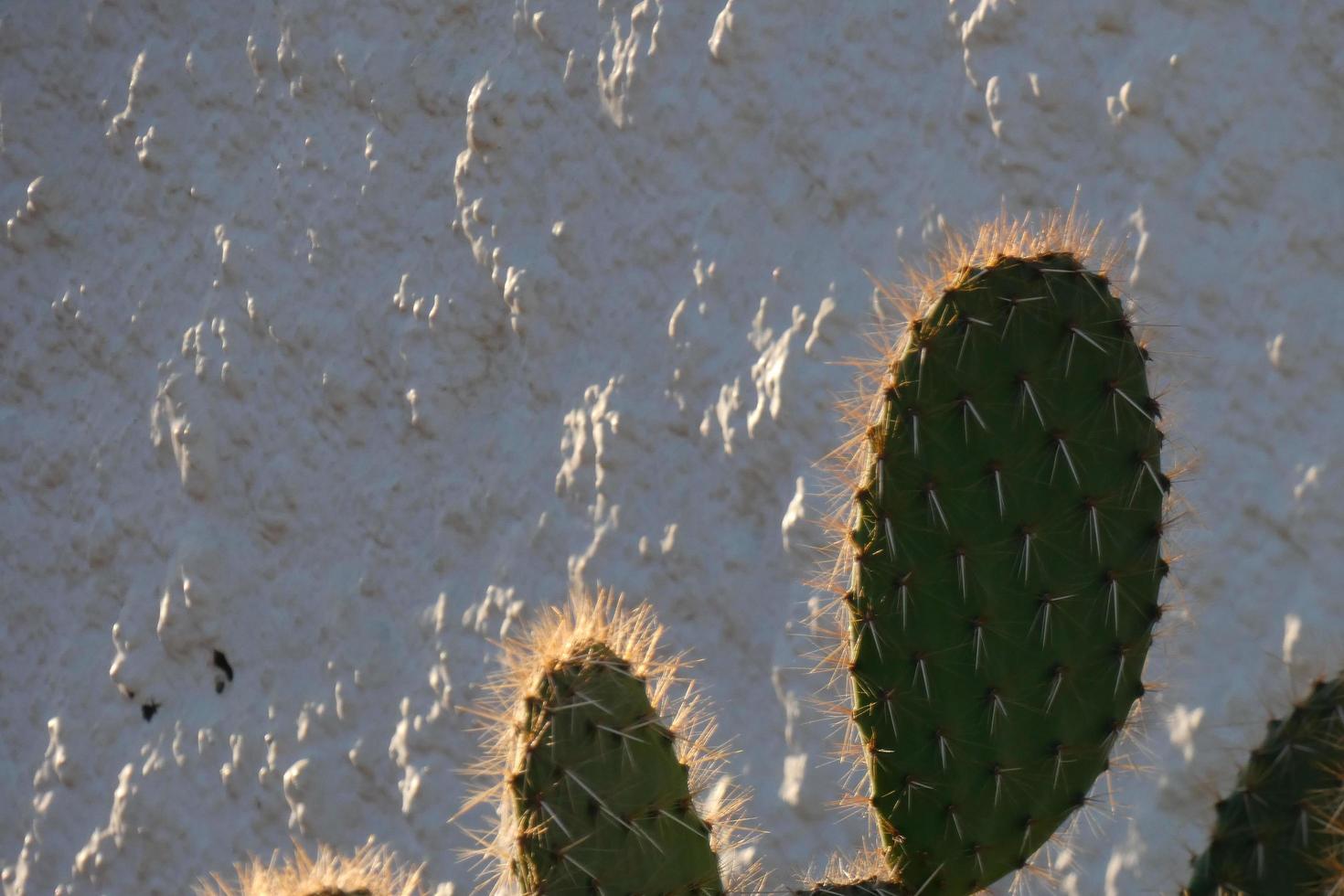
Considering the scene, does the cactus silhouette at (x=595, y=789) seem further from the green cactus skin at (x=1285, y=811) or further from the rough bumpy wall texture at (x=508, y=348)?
the rough bumpy wall texture at (x=508, y=348)

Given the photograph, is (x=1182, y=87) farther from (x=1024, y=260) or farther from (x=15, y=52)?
(x=15, y=52)

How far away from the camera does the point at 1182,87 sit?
1.66 metres

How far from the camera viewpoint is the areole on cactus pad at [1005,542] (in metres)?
0.89

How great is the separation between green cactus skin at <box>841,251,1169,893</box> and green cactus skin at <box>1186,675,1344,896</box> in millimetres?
115

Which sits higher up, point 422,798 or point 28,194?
point 28,194

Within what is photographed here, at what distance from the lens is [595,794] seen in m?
0.88

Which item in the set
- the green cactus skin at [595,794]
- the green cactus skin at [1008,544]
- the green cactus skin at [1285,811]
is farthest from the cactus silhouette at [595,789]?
the green cactus skin at [1285,811]

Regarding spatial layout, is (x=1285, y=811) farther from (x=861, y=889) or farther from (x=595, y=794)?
(x=595, y=794)

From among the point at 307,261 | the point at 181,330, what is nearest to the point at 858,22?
the point at 307,261

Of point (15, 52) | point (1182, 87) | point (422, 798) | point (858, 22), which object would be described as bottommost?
point (422, 798)

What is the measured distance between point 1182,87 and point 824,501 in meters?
0.66

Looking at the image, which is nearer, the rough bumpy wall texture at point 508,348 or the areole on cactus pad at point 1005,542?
the areole on cactus pad at point 1005,542

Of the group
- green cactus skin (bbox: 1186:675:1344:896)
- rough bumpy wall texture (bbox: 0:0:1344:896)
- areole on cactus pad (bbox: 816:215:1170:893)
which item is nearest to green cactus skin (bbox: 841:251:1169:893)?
areole on cactus pad (bbox: 816:215:1170:893)

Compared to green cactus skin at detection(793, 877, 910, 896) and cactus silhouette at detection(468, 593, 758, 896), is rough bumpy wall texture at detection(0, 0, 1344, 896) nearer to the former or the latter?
green cactus skin at detection(793, 877, 910, 896)
